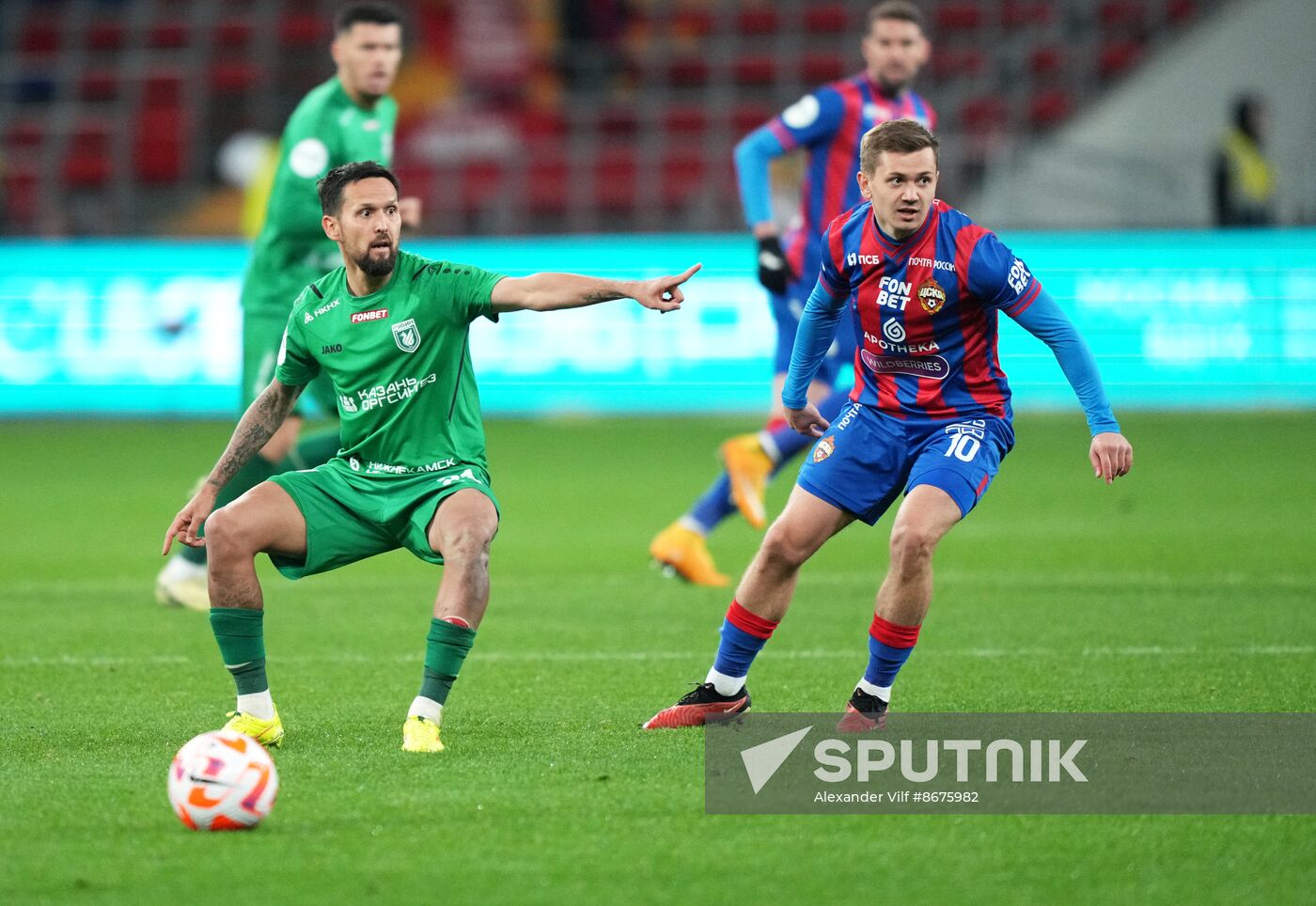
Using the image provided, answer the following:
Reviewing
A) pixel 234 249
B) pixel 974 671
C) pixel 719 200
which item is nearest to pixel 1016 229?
pixel 719 200

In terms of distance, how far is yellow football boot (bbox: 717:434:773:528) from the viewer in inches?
344

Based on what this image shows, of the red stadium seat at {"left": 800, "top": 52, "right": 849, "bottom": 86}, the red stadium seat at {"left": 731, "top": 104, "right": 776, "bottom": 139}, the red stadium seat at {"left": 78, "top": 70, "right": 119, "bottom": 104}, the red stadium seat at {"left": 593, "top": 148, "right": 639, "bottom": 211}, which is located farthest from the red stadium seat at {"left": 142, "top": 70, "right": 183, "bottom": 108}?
the red stadium seat at {"left": 800, "top": 52, "right": 849, "bottom": 86}

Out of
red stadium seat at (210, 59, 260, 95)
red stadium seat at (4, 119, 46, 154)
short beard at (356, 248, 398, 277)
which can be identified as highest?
red stadium seat at (210, 59, 260, 95)

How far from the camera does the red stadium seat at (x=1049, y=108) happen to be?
2092cm

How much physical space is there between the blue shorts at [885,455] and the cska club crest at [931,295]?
13.7 inches

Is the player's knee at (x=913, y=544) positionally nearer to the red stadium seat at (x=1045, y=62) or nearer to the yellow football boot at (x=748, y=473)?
the yellow football boot at (x=748, y=473)

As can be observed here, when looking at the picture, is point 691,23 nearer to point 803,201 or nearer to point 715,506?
point 803,201

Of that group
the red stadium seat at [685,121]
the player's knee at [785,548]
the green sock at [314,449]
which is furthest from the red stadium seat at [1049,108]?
the player's knee at [785,548]

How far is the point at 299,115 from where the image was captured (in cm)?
830

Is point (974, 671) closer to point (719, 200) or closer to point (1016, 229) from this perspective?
point (1016, 229)

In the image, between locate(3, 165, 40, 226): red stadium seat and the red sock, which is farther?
locate(3, 165, 40, 226): red stadium seat

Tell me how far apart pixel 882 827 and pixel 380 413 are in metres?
2.10

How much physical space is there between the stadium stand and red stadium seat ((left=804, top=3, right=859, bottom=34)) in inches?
0.9

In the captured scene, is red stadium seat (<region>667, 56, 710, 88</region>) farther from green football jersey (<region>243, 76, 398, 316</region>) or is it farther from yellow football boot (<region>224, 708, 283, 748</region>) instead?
yellow football boot (<region>224, 708, 283, 748</region>)
